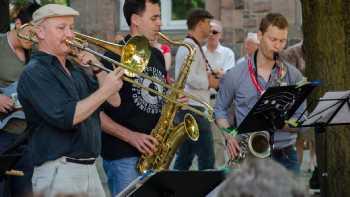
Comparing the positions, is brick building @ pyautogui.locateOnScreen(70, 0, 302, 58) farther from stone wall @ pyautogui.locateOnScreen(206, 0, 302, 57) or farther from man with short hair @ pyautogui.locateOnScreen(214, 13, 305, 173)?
man with short hair @ pyautogui.locateOnScreen(214, 13, 305, 173)

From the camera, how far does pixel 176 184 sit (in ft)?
18.9

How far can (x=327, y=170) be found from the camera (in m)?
8.97

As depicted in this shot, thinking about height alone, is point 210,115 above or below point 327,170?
above

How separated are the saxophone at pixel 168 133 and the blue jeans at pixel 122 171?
52mm

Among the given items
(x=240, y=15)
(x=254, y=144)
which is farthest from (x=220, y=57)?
(x=254, y=144)

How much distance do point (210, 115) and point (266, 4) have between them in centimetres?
816

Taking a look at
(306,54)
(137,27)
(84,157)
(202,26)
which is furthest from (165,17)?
(84,157)

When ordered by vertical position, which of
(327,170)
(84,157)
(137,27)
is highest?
(137,27)

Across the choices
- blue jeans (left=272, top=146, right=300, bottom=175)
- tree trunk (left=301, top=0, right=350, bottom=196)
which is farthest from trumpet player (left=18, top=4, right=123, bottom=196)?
tree trunk (left=301, top=0, right=350, bottom=196)

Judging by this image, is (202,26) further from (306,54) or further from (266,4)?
(266,4)

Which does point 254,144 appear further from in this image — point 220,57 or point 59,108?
point 220,57

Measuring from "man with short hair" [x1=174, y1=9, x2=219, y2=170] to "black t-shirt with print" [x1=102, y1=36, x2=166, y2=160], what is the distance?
10.2 ft

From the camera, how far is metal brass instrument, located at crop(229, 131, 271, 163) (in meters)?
7.84

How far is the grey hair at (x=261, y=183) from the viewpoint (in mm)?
3509
